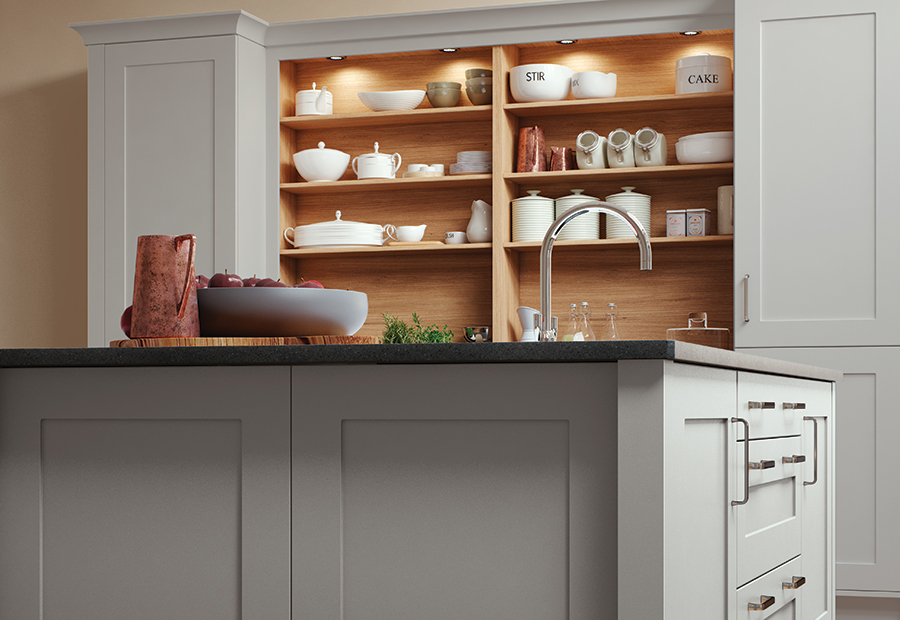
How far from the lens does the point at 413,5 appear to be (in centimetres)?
376

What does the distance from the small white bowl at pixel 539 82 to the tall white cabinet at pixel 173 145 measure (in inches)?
36.8

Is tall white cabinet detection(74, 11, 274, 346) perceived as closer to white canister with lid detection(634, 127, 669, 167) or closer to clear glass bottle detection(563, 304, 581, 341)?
clear glass bottle detection(563, 304, 581, 341)

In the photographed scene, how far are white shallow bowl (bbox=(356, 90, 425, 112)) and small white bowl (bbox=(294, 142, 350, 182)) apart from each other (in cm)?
22

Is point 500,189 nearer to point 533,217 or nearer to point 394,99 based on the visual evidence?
point 533,217

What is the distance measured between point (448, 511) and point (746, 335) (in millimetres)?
2067

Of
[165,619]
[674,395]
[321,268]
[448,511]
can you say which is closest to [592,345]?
[674,395]

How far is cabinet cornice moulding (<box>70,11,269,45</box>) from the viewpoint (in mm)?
3357

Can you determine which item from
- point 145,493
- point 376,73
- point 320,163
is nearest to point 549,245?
point 145,493

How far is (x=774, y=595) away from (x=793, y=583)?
14 cm

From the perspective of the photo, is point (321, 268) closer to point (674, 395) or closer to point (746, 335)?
point (746, 335)

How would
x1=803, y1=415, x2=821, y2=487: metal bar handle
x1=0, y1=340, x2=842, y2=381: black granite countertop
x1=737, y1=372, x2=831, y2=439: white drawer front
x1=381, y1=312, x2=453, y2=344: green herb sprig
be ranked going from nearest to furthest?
1. x1=0, y1=340, x2=842, y2=381: black granite countertop
2. x1=737, y1=372, x2=831, y2=439: white drawer front
3. x1=803, y1=415, x2=821, y2=487: metal bar handle
4. x1=381, y1=312, x2=453, y2=344: green herb sprig

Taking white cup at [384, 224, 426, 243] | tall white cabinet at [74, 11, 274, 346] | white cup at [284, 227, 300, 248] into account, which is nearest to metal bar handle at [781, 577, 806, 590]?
white cup at [384, 224, 426, 243]

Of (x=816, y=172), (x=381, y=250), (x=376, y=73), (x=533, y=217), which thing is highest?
(x=376, y=73)

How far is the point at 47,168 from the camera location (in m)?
4.04
